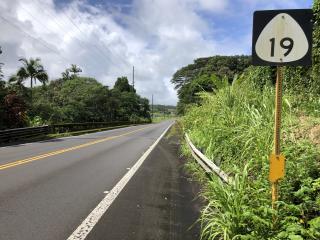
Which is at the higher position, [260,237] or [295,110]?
[295,110]

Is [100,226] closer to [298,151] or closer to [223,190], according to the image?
[223,190]

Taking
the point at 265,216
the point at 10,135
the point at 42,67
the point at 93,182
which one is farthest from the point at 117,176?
the point at 42,67

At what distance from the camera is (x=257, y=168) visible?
756cm

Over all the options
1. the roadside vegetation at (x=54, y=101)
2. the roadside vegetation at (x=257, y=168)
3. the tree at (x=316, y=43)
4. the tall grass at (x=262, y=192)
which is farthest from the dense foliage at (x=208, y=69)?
the tall grass at (x=262, y=192)

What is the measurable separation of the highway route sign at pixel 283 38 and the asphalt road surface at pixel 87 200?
8.87 feet

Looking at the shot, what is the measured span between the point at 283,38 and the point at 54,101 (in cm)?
5600

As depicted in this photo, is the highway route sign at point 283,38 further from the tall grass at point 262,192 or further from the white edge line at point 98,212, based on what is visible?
the white edge line at point 98,212

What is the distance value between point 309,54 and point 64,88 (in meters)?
62.9

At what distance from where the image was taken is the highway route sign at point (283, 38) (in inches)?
211

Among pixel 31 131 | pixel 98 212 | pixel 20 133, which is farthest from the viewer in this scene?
pixel 31 131

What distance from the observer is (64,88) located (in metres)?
65.9

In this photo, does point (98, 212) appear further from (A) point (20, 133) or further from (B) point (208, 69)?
(B) point (208, 69)

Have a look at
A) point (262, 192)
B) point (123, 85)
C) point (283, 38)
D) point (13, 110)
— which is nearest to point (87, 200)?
point (262, 192)

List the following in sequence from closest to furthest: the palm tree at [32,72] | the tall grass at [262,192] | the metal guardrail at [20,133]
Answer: the tall grass at [262,192], the metal guardrail at [20,133], the palm tree at [32,72]
